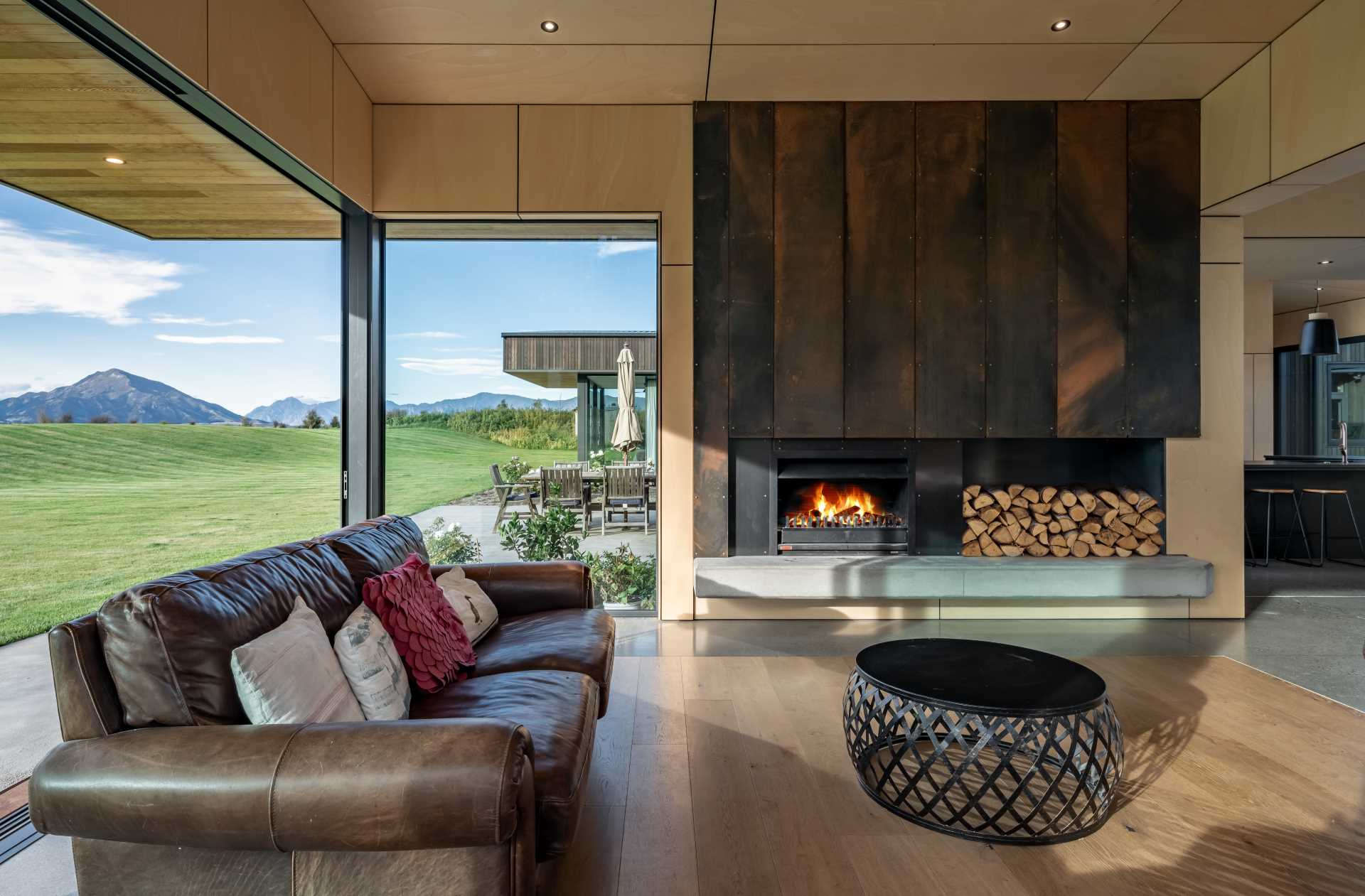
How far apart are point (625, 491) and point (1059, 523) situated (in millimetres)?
2833

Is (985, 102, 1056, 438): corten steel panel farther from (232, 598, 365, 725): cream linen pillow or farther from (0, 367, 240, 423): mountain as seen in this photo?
(0, 367, 240, 423): mountain

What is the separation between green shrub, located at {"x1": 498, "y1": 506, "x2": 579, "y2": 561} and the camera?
4.81 meters

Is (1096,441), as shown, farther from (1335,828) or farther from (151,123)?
(151,123)

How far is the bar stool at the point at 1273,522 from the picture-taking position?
21.3 ft

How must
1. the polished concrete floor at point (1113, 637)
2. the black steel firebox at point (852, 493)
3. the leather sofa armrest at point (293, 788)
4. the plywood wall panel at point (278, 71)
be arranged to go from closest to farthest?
the leather sofa armrest at point (293, 788) < the plywood wall panel at point (278, 71) < the polished concrete floor at point (1113, 637) < the black steel firebox at point (852, 493)

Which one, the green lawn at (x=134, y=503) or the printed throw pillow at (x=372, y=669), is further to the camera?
the green lawn at (x=134, y=503)

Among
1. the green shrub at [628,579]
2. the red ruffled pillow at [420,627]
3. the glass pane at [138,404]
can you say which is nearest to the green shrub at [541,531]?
the green shrub at [628,579]

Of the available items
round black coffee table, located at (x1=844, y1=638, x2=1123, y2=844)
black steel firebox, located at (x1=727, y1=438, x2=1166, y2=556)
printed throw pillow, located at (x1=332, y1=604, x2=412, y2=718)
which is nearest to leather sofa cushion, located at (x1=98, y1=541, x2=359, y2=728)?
printed throw pillow, located at (x1=332, y1=604, x2=412, y2=718)

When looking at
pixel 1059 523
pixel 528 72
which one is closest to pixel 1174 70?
pixel 1059 523

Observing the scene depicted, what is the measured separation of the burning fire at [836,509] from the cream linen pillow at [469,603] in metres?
2.32

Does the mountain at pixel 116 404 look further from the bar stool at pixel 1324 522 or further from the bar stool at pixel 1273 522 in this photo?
the bar stool at pixel 1324 522

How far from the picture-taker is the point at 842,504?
4.81m

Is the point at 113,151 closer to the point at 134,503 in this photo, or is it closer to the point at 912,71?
the point at 134,503

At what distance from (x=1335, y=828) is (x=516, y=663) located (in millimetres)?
2569
